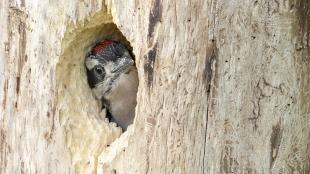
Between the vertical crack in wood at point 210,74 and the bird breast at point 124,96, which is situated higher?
the vertical crack in wood at point 210,74

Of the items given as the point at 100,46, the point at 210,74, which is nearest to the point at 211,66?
the point at 210,74

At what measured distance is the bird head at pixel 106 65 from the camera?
9.57 ft

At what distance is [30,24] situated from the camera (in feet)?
8.08

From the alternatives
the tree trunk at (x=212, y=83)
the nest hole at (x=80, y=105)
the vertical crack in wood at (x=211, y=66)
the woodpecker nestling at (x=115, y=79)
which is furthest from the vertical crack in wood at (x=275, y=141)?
the woodpecker nestling at (x=115, y=79)

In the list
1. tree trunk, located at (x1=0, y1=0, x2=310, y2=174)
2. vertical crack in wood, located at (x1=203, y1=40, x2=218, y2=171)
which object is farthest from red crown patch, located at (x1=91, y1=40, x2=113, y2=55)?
vertical crack in wood, located at (x1=203, y1=40, x2=218, y2=171)

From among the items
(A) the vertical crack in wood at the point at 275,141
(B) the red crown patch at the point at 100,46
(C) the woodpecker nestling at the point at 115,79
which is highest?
(B) the red crown patch at the point at 100,46

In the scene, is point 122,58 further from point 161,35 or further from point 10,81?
point 161,35

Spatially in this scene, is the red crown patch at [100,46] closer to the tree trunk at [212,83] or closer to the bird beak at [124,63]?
the bird beak at [124,63]

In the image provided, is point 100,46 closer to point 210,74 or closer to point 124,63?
point 124,63

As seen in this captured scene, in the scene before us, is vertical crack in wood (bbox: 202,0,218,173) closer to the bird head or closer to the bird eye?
the bird head

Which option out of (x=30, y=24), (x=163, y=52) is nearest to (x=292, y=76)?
(x=163, y=52)

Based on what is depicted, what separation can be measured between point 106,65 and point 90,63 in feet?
0.83

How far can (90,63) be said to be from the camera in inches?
113

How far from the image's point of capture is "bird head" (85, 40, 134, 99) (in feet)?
9.57
